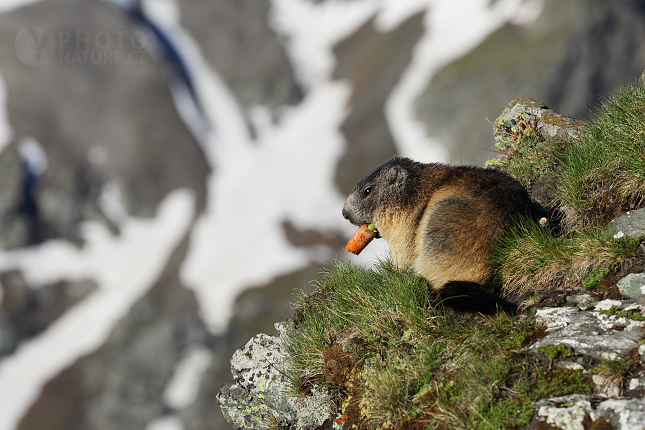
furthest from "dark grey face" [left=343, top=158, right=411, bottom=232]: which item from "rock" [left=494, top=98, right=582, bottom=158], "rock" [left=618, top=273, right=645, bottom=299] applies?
"rock" [left=494, top=98, right=582, bottom=158]

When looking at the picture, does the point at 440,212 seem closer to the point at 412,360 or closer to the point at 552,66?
the point at 412,360

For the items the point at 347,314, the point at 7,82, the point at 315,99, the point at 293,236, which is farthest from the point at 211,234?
the point at 347,314

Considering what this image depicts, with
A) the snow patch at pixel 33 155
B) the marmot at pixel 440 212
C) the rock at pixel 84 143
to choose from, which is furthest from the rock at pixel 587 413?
the snow patch at pixel 33 155

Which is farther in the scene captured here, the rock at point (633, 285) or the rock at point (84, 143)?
the rock at point (84, 143)

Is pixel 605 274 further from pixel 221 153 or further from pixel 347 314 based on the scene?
pixel 221 153

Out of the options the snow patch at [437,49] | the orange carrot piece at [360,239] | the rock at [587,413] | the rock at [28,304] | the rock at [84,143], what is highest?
the rock at [84,143]

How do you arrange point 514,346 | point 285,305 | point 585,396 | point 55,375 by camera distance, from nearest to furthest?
point 585,396 < point 514,346 < point 285,305 < point 55,375

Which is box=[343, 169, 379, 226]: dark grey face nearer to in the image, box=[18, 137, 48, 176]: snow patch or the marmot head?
the marmot head

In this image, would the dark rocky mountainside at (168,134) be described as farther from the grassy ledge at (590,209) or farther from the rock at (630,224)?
the rock at (630,224)

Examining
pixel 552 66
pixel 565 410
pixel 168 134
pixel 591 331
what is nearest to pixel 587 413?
pixel 565 410
